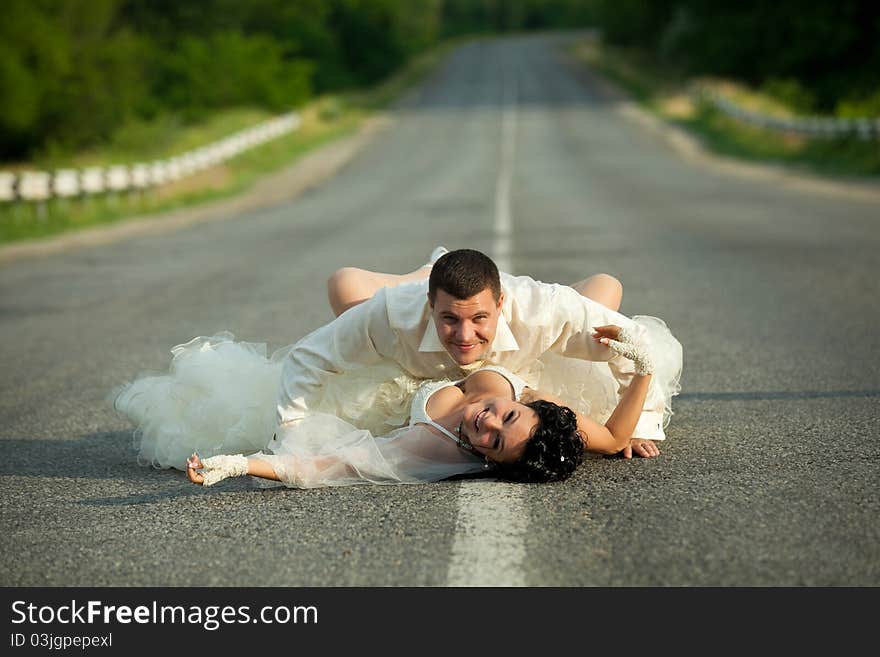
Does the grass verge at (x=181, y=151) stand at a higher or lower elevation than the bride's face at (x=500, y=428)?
lower

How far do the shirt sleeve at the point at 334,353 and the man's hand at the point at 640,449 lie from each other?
45.4 inches

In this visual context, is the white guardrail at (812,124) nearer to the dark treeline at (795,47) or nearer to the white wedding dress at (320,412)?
the dark treeline at (795,47)

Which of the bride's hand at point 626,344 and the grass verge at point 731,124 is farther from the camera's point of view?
the grass verge at point 731,124

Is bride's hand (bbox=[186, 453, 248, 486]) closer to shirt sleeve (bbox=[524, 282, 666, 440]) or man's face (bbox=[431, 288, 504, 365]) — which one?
man's face (bbox=[431, 288, 504, 365])

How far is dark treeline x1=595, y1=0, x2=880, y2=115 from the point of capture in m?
46.6

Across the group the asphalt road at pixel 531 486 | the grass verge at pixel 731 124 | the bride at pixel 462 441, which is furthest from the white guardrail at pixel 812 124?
the bride at pixel 462 441

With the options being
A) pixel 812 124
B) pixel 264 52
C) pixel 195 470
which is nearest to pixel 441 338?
pixel 195 470

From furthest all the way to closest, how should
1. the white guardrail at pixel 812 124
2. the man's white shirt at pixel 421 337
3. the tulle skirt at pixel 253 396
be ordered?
the white guardrail at pixel 812 124 < the tulle skirt at pixel 253 396 < the man's white shirt at pixel 421 337

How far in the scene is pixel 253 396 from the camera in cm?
574

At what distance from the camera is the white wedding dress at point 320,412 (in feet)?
16.3

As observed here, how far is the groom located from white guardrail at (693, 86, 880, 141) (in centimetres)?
2242
